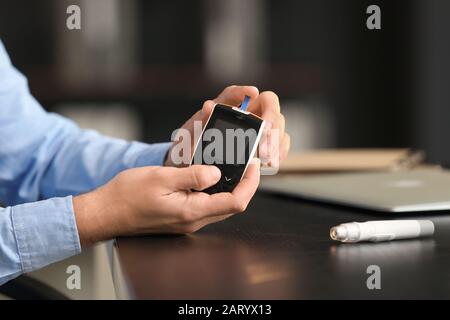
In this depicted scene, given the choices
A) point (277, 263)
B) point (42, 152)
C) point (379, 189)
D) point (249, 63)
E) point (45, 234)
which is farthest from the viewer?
point (249, 63)

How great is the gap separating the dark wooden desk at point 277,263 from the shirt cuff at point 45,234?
0.05 meters

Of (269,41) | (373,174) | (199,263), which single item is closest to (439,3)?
(269,41)

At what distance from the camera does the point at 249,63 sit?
3.02 m

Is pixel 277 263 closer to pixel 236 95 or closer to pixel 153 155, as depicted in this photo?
pixel 236 95

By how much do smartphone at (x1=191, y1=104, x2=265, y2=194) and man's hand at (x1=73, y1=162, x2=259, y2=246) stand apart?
11 millimetres

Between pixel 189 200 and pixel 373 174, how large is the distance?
46 cm

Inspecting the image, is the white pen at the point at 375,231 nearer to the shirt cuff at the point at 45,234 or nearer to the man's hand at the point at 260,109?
the man's hand at the point at 260,109

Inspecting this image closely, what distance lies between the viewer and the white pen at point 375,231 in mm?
629

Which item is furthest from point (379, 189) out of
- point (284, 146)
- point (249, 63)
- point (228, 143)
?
point (249, 63)

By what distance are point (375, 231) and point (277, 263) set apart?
11 centimetres

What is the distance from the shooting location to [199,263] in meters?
0.56

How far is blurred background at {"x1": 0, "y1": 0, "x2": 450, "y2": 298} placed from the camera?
9.44 feet

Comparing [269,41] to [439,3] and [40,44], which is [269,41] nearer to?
[439,3]

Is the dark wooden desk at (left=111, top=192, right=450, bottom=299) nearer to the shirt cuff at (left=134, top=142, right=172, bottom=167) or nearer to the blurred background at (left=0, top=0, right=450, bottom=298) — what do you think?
the shirt cuff at (left=134, top=142, right=172, bottom=167)
